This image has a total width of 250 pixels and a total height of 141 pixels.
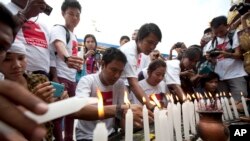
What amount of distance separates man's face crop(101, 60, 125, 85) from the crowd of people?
0.01 metres

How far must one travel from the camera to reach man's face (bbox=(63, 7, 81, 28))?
10.0ft

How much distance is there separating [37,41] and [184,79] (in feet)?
9.28

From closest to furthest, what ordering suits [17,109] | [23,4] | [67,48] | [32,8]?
[17,109] < [32,8] < [23,4] < [67,48]

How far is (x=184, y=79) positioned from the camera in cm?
451

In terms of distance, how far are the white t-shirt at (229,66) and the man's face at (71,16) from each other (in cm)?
248

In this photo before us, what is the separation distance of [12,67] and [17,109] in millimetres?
1518

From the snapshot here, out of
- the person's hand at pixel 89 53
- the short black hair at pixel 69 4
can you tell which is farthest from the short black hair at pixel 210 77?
the short black hair at pixel 69 4

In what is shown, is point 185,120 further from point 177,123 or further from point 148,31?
point 148,31

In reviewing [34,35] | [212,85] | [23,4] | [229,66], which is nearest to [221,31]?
[229,66]

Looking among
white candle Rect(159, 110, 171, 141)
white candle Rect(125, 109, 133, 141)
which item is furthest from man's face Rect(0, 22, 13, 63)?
white candle Rect(159, 110, 171, 141)

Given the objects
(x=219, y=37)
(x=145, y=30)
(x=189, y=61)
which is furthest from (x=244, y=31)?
(x=145, y=30)

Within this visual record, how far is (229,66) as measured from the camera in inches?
161

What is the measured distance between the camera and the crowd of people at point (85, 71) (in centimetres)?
41

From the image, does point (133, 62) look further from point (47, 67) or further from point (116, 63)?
point (47, 67)
